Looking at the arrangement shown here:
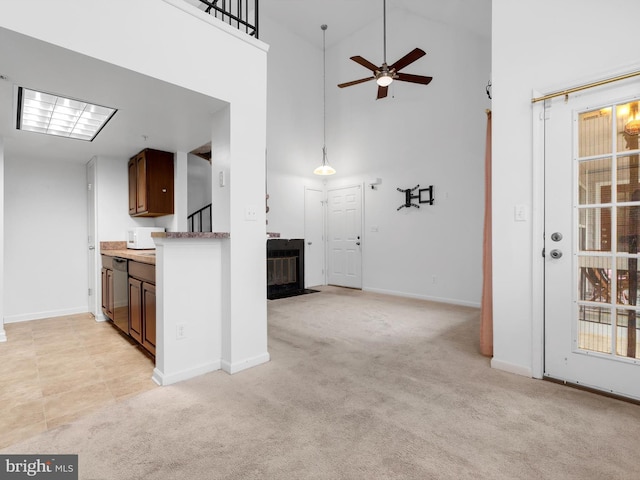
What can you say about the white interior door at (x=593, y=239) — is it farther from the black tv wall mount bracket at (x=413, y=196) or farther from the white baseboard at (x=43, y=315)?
the white baseboard at (x=43, y=315)

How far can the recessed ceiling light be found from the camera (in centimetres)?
258

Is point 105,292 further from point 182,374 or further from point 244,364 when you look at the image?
point 244,364

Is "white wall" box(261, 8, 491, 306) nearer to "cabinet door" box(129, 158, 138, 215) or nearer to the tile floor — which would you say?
"cabinet door" box(129, 158, 138, 215)

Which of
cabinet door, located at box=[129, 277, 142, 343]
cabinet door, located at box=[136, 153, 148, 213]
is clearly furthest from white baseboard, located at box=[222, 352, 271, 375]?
cabinet door, located at box=[136, 153, 148, 213]

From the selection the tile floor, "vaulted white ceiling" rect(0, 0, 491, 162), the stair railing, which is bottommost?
the tile floor

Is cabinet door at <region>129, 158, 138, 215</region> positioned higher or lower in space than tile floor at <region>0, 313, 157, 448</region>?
higher

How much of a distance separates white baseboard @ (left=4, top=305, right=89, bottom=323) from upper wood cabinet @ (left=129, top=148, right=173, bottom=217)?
1.69 meters

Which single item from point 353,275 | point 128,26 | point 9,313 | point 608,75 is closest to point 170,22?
point 128,26

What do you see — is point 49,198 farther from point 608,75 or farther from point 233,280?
point 608,75

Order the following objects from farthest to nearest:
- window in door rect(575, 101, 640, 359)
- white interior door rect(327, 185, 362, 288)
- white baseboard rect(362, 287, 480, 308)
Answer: white interior door rect(327, 185, 362, 288) → white baseboard rect(362, 287, 480, 308) → window in door rect(575, 101, 640, 359)

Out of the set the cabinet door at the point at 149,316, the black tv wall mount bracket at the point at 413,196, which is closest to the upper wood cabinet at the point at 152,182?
the cabinet door at the point at 149,316

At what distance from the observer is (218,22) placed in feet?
7.86

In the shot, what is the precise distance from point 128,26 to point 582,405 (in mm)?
3597

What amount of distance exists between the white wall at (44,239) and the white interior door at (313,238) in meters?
3.81
